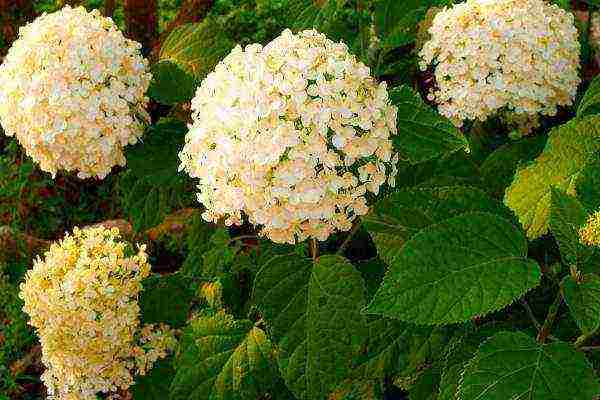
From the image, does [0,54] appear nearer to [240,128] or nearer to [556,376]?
[240,128]

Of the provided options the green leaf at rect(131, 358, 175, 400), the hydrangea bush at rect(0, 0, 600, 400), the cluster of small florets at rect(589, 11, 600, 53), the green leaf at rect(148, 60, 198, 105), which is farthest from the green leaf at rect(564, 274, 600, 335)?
the cluster of small florets at rect(589, 11, 600, 53)

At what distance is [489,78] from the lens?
6.91 feet

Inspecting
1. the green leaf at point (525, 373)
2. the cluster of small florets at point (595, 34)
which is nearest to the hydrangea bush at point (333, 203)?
the green leaf at point (525, 373)

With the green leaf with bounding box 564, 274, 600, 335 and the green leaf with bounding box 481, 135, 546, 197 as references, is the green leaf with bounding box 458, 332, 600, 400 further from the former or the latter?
the green leaf with bounding box 481, 135, 546, 197

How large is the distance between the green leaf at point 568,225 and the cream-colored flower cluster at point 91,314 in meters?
1.22

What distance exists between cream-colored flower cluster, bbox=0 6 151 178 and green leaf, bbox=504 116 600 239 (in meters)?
0.97

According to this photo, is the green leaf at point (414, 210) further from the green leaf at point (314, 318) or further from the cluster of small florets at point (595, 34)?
the cluster of small florets at point (595, 34)

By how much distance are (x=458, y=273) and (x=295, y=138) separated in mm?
388

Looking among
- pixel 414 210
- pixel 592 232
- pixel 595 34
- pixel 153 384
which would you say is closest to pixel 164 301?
pixel 153 384

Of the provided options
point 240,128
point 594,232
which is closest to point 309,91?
point 240,128

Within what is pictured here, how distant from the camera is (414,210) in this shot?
5.67ft

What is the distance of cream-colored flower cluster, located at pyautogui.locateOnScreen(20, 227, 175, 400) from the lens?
218 centimetres

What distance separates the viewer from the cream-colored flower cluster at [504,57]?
2082 millimetres

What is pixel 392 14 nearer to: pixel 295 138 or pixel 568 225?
pixel 295 138
